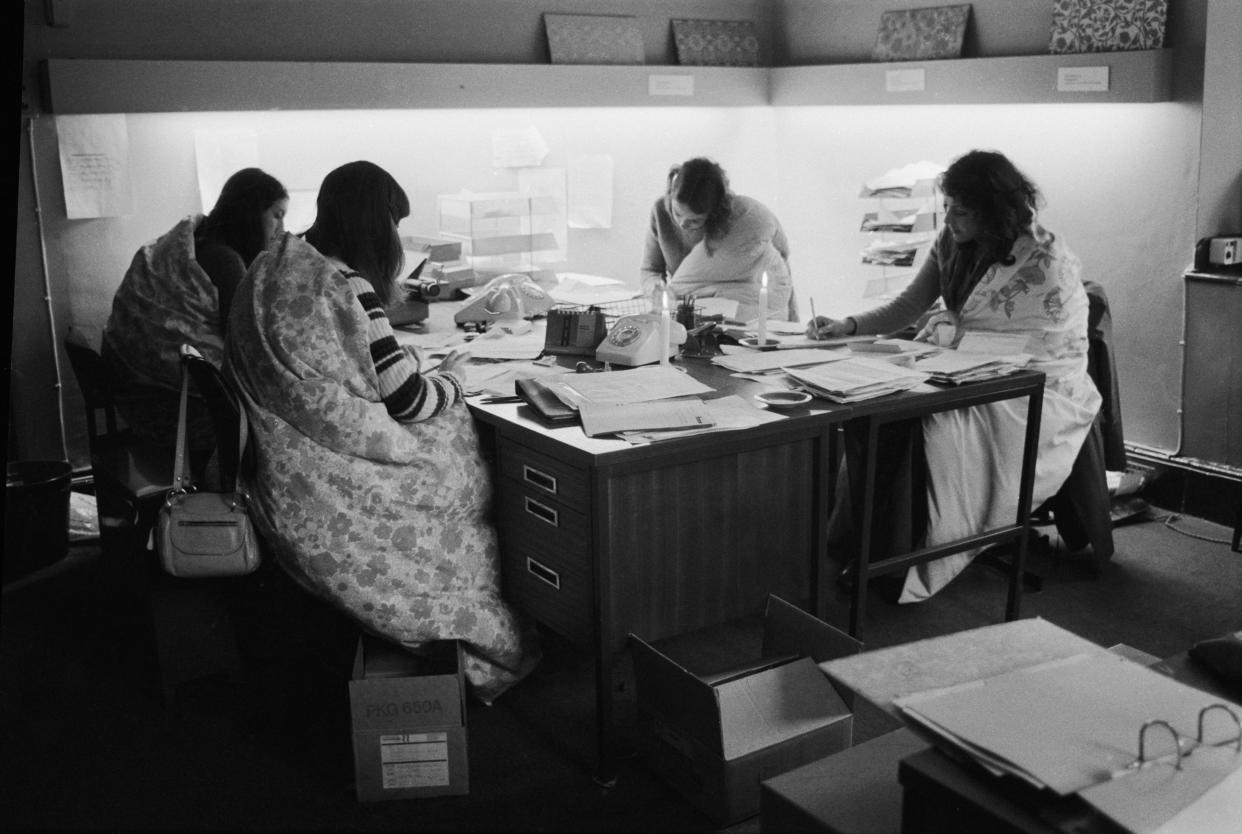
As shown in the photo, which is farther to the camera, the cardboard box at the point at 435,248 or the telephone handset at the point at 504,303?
the cardboard box at the point at 435,248

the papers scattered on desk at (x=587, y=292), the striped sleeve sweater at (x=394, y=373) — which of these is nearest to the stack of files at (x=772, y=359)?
the striped sleeve sweater at (x=394, y=373)

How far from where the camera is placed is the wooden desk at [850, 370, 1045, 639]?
9.25 feet

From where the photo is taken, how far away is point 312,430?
8.48 feet

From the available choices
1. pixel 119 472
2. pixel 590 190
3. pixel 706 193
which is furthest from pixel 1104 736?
pixel 590 190

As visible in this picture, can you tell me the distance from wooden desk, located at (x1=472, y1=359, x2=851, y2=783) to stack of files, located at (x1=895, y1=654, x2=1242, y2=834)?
1194mm

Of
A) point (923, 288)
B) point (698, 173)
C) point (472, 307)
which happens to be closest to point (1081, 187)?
point (923, 288)

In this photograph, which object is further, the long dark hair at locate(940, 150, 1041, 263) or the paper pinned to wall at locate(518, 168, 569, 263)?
the paper pinned to wall at locate(518, 168, 569, 263)

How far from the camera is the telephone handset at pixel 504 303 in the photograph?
152 inches

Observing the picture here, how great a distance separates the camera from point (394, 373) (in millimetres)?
2641

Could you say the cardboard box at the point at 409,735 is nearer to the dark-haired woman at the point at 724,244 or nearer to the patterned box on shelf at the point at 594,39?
the dark-haired woman at the point at 724,244

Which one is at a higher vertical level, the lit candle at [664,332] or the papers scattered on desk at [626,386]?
the lit candle at [664,332]

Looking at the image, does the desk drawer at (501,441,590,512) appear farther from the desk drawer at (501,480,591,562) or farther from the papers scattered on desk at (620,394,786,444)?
the papers scattered on desk at (620,394,786,444)

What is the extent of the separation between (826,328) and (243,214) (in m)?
1.82

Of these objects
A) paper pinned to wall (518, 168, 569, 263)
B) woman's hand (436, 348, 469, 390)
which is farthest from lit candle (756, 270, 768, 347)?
paper pinned to wall (518, 168, 569, 263)
